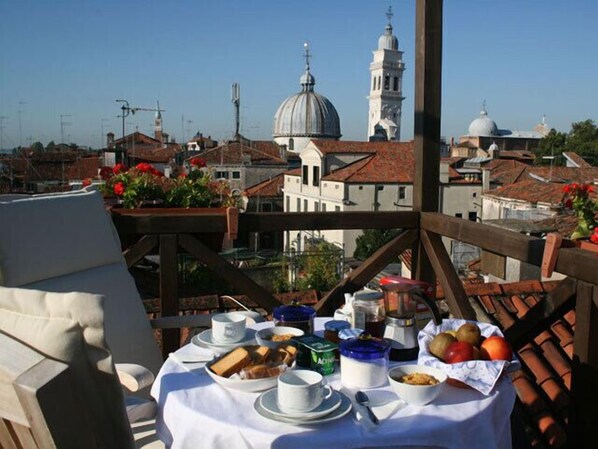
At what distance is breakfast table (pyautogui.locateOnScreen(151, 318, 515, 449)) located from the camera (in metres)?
1.29

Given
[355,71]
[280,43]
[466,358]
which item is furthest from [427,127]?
[355,71]

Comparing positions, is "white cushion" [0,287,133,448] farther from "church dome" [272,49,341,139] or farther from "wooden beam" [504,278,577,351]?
"church dome" [272,49,341,139]

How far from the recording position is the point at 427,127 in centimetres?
300

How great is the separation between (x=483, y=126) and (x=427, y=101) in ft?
252

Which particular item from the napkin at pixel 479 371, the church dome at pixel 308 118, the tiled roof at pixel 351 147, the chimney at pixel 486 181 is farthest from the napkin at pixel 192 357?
the church dome at pixel 308 118

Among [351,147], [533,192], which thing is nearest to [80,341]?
[533,192]

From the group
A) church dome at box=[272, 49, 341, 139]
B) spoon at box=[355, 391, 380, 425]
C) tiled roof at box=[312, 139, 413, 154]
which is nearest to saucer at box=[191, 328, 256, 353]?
spoon at box=[355, 391, 380, 425]

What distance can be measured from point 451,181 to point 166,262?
3128 centimetres

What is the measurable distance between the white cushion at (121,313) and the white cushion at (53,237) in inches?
1.4

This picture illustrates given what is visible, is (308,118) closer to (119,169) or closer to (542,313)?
(119,169)

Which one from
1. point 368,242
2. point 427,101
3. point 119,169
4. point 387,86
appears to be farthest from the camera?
point 387,86

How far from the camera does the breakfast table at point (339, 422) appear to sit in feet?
4.25

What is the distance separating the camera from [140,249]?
277cm

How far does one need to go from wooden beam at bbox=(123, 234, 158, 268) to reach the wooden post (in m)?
1.30
